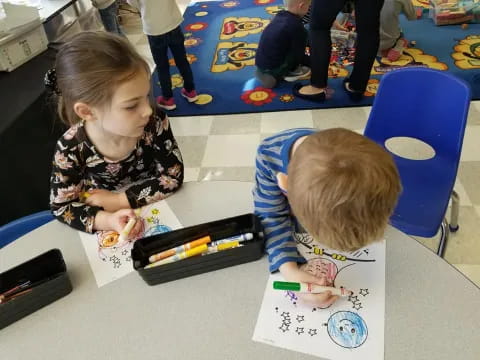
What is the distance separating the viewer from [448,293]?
623 millimetres

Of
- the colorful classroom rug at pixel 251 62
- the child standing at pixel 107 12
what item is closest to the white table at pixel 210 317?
the colorful classroom rug at pixel 251 62

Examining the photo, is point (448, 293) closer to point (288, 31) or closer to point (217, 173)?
point (217, 173)

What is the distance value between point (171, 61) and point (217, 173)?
4.14 ft

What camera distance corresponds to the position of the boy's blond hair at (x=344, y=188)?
52 cm

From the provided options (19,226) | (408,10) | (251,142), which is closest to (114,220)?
(19,226)

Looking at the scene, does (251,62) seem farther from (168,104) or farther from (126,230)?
(126,230)

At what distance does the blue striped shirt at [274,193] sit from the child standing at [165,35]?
139 cm

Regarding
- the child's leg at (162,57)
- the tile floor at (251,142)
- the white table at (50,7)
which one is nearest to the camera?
the tile floor at (251,142)

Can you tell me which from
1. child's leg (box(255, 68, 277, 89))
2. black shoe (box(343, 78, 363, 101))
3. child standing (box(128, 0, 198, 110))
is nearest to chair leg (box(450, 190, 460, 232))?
black shoe (box(343, 78, 363, 101))

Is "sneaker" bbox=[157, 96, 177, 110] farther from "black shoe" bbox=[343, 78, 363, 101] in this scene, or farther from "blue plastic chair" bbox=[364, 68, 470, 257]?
"blue plastic chair" bbox=[364, 68, 470, 257]

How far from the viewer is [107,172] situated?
0.98 metres

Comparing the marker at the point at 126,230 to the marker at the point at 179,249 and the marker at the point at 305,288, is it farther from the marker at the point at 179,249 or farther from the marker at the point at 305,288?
the marker at the point at 305,288

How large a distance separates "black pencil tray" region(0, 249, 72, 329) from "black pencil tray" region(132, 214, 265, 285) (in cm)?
13

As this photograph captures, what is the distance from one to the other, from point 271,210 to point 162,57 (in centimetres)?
154
